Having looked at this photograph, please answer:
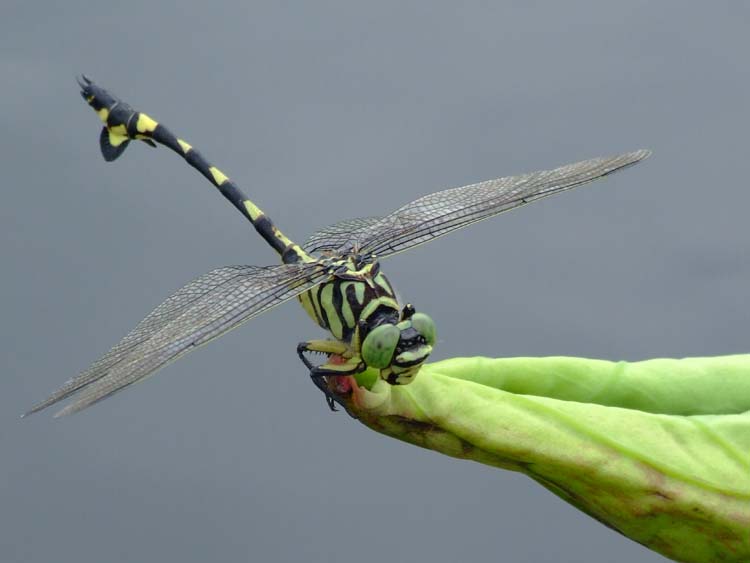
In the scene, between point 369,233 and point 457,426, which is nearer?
point 457,426

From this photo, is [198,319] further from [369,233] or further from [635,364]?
[635,364]

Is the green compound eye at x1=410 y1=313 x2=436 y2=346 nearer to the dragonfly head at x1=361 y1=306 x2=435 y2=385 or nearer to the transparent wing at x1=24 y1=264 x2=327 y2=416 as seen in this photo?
the dragonfly head at x1=361 y1=306 x2=435 y2=385

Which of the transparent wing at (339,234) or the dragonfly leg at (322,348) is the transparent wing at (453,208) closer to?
the transparent wing at (339,234)

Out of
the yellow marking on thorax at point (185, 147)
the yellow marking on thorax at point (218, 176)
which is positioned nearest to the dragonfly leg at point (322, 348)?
the yellow marking on thorax at point (218, 176)

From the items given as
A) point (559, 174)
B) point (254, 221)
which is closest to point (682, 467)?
point (559, 174)

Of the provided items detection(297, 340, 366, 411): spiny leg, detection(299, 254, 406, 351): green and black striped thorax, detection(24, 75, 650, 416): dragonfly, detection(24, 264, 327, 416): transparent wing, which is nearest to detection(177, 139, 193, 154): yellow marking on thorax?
detection(24, 75, 650, 416): dragonfly

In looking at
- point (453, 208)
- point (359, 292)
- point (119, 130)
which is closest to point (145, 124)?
point (119, 130)
